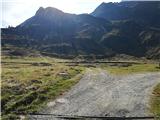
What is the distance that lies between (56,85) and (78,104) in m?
17.2

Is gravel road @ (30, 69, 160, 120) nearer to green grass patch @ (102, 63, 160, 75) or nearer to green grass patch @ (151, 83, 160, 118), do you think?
green grass patch @ (151, 83, 160, 118)

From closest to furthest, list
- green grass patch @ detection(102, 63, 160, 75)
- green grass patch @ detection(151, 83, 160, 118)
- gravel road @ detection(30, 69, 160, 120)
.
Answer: green grass patch @ detection(151, 83, 160, 118)
gravel road @ detection(30, 69, 160, 120)
green grass patch @ detection(102, 63, 160, 75)

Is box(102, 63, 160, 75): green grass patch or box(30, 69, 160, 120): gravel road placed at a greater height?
box(30, 69, 160, 120): gravel road

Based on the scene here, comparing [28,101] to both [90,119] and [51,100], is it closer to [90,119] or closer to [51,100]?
[51,100]

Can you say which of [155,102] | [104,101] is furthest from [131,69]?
[155,102]

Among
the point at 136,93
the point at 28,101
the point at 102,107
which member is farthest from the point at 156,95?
the point at 28,101

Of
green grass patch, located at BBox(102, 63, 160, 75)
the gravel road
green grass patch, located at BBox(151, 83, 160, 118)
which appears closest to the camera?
green grass patch, located at BBox(151, 83, 160, 118)

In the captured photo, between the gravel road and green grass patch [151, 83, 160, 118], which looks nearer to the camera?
green grass patch [151, 83, 160, 118]

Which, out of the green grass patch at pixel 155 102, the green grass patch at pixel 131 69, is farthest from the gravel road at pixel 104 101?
the green grass patch at pixel 131 69

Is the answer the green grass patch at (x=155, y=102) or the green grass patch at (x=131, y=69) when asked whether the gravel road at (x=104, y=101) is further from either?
the green grass patch at (x=131, y=69)

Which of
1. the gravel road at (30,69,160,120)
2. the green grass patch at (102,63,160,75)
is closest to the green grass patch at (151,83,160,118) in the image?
the gravel road at (30,69,160,120)

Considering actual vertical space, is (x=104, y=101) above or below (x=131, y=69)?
above

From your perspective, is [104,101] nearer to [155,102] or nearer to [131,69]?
[155,102]

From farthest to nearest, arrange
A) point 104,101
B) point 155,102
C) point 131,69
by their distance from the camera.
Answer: point 131,69, point 104,101, point 155,102
